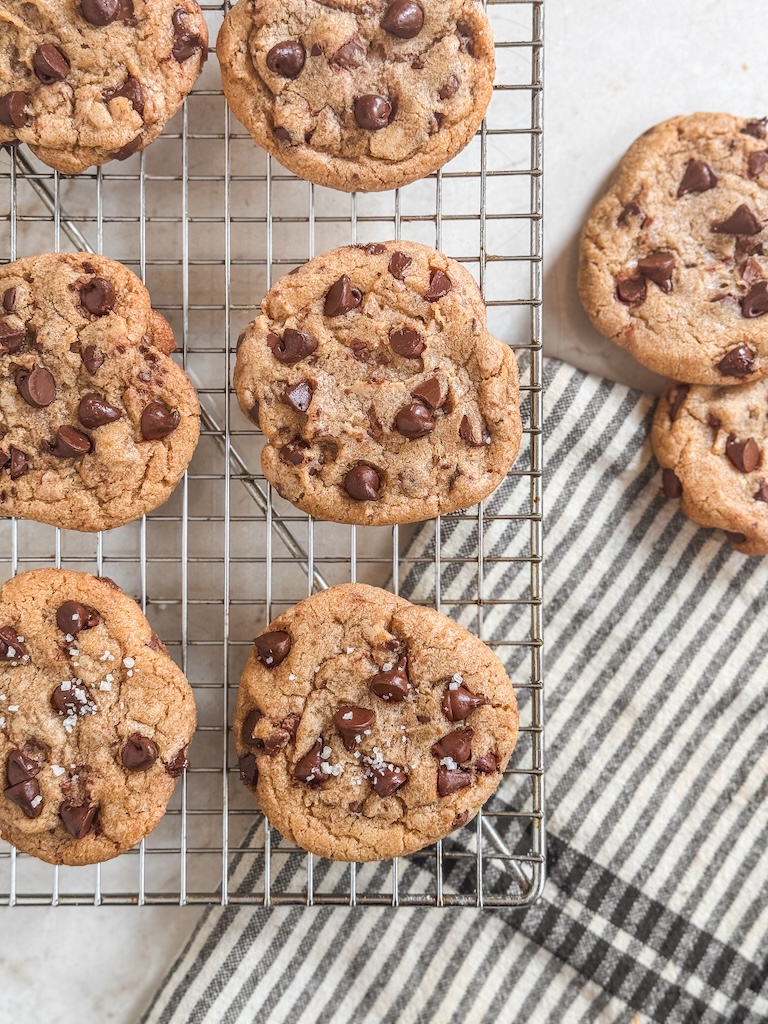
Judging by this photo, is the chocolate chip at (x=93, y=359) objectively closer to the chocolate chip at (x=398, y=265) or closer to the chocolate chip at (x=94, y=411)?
the chocolate chip at (x=94, y=411)

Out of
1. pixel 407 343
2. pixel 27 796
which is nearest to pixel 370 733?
pixel 27 796

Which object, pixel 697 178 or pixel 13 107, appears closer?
pixel 13 107

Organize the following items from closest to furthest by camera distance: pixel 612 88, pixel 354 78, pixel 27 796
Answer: pixel 27 796, pixel 354 78, pixel 612 88

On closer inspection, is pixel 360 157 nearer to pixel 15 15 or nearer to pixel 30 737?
pixel 15 15

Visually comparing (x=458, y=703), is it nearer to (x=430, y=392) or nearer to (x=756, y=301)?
(x=430, y=392)

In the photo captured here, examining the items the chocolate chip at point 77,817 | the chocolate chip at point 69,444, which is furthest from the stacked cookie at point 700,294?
the chocolate chip at point 77,817

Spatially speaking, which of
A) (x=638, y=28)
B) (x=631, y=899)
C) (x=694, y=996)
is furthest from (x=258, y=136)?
(x=694, y=996)

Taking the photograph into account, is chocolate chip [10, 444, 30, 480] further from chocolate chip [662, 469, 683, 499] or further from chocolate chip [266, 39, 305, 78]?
chocolate chip [662, 469, 683, 499]
